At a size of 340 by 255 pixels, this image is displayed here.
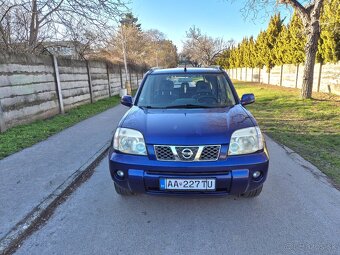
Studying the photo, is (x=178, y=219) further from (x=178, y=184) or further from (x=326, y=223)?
(x=326, y=223)

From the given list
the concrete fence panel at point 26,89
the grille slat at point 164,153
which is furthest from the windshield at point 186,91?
the concrete fence panel at point 26,89

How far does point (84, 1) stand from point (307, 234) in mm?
10738

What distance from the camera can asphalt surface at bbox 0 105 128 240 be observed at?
3203 mm

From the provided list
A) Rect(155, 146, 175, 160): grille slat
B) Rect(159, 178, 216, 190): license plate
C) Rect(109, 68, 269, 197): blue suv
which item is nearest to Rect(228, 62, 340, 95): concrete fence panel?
Rect(109, 68, 269, 197): blue suv

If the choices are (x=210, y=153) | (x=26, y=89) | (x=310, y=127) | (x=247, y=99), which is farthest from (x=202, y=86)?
(x=26, y=89)

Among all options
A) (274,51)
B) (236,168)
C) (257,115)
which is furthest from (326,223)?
(274,51)

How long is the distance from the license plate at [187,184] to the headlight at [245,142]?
395 millimetres

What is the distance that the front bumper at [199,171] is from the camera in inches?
108

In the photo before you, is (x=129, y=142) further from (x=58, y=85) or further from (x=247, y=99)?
(x=58, y=85)

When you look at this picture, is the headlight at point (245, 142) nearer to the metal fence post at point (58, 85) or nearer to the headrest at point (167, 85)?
the headrest at point (167, 85)

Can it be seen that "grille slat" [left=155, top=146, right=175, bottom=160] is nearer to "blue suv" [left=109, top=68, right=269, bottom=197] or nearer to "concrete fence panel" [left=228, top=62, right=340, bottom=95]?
"blue suv" [left=109, top=68, right=269, bottom=197]

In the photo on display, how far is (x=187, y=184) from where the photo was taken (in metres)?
2.79

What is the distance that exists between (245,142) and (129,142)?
4.28 feet

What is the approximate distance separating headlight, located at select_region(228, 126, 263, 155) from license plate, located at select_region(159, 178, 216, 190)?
0.40 m
